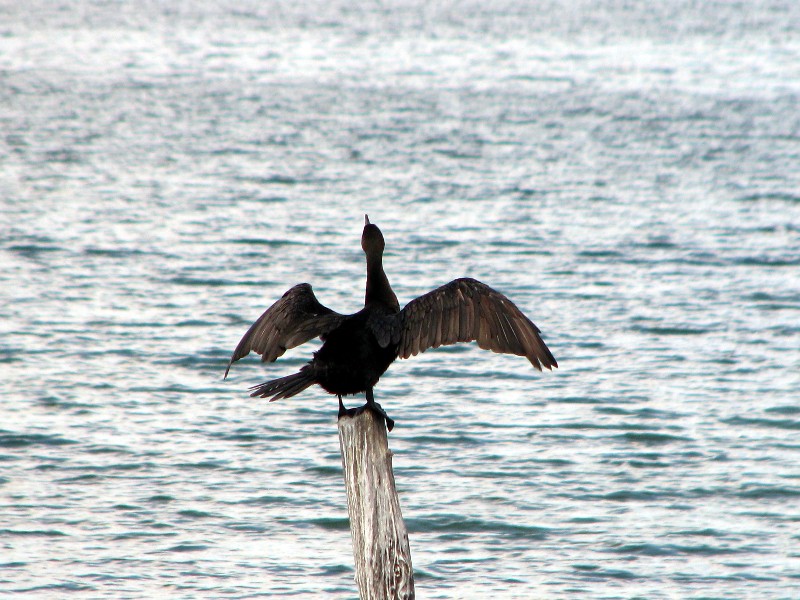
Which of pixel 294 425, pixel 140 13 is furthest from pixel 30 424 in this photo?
pixel 140 13

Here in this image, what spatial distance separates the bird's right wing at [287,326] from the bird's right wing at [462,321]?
1.16ft

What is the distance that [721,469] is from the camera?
980 cm

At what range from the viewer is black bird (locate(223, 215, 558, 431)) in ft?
19.2

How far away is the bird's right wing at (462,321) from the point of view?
588cm

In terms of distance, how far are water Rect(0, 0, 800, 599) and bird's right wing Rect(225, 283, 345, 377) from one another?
225cm

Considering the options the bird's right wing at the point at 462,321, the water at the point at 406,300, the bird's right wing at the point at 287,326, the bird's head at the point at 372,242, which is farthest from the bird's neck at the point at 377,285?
the water at the point at 406,300

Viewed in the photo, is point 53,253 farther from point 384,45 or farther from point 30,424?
point 384,45

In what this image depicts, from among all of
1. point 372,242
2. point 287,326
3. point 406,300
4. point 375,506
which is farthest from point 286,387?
point 406,300

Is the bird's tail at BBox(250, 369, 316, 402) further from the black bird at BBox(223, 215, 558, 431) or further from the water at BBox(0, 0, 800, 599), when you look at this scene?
the water at BBox(0, 0, 800, 599)

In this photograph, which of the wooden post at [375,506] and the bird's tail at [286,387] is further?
the bird's tail at [286,387]

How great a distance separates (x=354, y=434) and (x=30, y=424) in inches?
224

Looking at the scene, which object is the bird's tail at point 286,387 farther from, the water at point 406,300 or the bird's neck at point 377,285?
the water at point 406,300

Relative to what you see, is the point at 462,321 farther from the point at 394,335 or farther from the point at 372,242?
the point at 372,242

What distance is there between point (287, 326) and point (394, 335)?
0.55 meters
